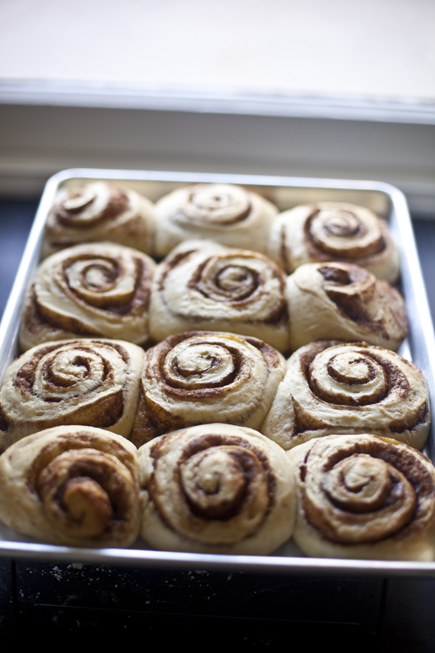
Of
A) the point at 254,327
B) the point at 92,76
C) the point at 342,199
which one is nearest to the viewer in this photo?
the point at 254,327

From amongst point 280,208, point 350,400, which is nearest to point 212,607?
point 350,400

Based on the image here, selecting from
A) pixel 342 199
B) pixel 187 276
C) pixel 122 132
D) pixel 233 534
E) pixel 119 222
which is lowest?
pixel 233 534

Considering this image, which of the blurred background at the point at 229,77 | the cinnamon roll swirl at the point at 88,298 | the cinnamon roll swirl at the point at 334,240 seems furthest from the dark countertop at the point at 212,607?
the blurred background at the point at 229,77

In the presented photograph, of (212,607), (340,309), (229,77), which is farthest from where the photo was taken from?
(229,77)

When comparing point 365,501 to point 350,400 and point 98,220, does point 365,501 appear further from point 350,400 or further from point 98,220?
point 98,220

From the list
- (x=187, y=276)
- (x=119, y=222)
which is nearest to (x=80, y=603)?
(x=187, y=276)

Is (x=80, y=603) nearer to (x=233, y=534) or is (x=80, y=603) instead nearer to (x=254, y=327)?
(x=233, y=534)
